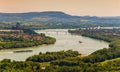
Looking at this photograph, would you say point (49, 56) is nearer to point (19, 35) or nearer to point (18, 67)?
point (18, 67)

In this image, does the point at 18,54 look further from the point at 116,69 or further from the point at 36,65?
the point at 116,69

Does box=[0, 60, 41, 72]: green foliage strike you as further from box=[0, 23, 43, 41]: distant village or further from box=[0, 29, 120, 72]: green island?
box=[0, 23, 43, 41]: distant village

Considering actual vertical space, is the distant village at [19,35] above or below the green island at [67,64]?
below

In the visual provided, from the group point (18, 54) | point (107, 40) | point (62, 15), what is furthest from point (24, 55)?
point (62, 15)

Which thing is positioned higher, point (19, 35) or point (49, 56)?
point (49, 56)

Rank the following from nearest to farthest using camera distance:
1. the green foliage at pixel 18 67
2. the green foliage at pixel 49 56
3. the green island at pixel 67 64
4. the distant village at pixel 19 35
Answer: the green foliage at pixel 18 67
the green island at pixel 67 64
the green foliage at pixel 49 56
the distant village at pixel 19 35

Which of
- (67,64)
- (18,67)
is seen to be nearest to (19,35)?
(67,64)

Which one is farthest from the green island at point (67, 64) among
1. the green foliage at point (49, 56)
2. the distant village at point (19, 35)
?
the distant village at point (19, 35)

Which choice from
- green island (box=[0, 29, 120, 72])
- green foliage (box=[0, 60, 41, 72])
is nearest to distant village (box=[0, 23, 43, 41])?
green island (box=[0, 29, 120, 72])

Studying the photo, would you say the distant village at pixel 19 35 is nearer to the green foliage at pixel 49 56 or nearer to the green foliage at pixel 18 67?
the green foliage at pixel 49 56

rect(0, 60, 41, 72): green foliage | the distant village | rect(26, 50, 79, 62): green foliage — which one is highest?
rect(0, 60, 41, 72): green foliage

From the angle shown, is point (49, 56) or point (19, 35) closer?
point (49, 56)
